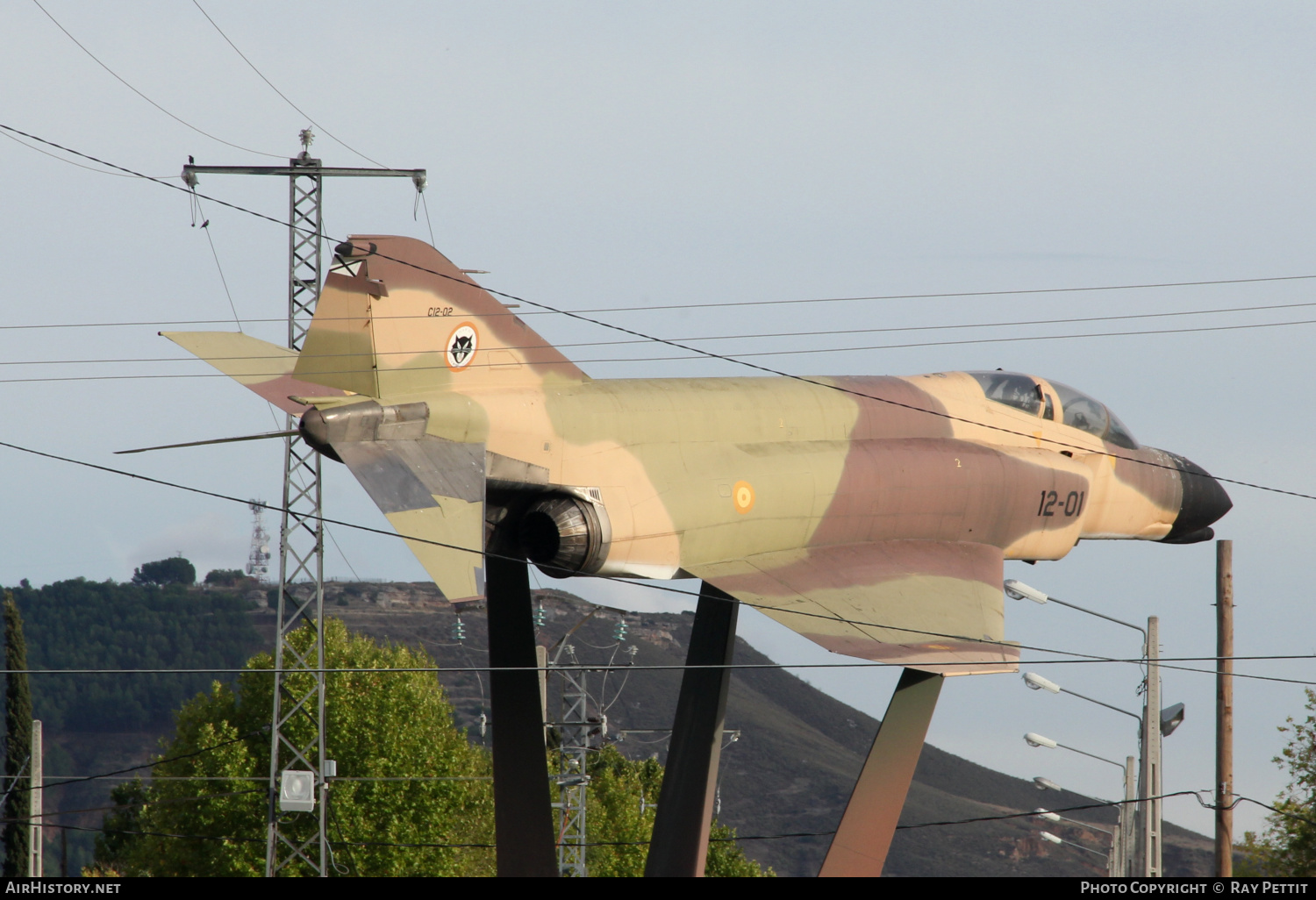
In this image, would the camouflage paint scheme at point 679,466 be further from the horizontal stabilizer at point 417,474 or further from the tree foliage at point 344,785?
the tree foliage at point 344,785

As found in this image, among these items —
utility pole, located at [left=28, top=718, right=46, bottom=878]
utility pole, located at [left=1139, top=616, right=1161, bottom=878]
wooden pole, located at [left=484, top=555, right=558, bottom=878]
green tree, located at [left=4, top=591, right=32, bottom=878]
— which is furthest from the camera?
green tree, located at [left=4, top=591, right=32, bottom=878]

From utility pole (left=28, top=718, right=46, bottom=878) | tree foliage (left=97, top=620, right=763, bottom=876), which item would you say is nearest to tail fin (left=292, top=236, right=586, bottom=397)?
utility pole (left=28, top=718, right=46, bottom=878)

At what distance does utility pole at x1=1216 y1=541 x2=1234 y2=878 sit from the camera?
60.5 feet

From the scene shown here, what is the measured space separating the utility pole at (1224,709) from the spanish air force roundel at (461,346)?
33.6 ft

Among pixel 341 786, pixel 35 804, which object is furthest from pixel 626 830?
pixel 35 804

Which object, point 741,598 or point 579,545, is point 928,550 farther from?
point 579,545

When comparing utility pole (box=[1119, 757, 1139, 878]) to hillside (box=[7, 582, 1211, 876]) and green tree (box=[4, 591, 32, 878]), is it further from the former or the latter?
hillside (box=[7, 582, 1211, 876])

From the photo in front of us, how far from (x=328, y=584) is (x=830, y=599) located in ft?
561

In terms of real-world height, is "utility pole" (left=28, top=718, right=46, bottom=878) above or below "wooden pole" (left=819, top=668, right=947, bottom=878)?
below

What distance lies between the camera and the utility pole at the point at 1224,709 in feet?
60.5

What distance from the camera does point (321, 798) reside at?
28.2 m

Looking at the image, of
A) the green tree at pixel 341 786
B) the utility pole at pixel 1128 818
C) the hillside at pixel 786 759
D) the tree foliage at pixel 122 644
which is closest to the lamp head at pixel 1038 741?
the utility pole at pixel 1128 818

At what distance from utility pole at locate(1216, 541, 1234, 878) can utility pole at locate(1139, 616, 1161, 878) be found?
4.35 feet
